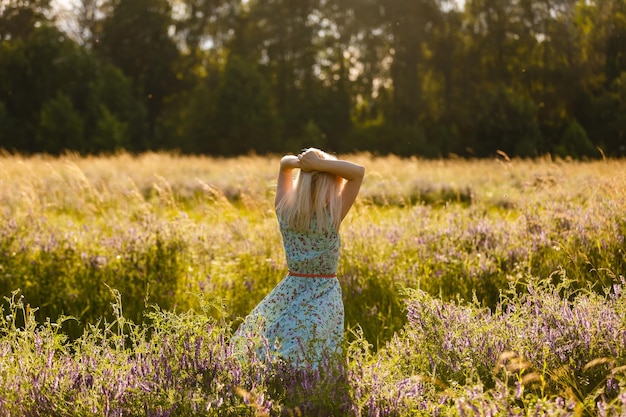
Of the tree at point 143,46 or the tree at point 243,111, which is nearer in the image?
the tree at point 243,111

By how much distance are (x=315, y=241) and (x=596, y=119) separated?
76.9 feet

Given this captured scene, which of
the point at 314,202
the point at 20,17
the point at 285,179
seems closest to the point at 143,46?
the point at 20,17

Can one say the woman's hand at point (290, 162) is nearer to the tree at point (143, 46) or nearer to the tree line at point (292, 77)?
the tree line at point (292, 77)

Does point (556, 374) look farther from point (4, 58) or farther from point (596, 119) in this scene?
point (4, 58)

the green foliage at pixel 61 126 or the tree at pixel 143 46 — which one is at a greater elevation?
the tree at pixel 143 46

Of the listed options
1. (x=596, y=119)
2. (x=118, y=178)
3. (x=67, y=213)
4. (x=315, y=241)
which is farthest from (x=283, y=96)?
(x=315, y=241)

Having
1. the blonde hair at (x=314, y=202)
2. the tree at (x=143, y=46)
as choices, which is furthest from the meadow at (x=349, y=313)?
the tree at (x=143, y=46)

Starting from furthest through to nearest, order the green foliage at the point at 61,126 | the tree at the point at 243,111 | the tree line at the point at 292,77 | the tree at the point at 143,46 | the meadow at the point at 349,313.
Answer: the tree at the point at 143,46 < the tree at the point at 243,111 < the green foliage at the point at 61,126 < the tree line at the point at 292,77 < the meadow at the point at 349,313

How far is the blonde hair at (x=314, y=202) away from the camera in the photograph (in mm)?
3818

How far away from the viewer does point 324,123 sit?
34562 millimetres

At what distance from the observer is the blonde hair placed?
382 cm

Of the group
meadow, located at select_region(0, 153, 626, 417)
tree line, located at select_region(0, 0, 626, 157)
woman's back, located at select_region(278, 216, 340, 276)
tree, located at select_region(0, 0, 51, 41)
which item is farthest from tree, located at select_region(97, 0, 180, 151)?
woman's back, located at select_region(278, 216, 340, 276)

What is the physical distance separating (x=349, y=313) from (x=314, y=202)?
158cm

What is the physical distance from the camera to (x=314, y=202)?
152 inches
